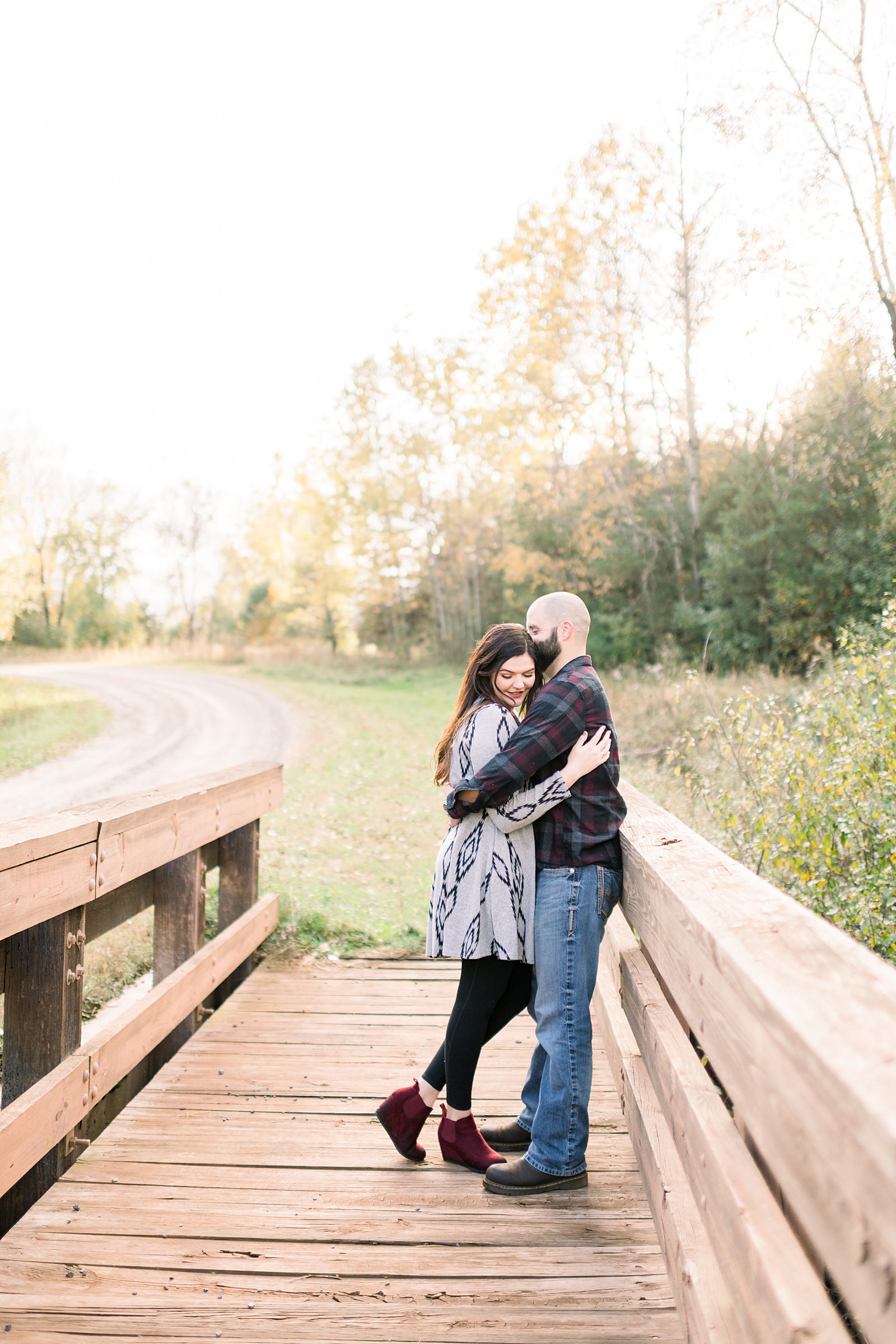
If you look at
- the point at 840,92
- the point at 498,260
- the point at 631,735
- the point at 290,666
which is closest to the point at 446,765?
the point at 631,735

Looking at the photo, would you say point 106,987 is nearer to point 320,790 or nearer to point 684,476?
point 320,790

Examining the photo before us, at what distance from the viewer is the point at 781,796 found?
17.8ft

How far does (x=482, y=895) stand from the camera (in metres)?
2.85

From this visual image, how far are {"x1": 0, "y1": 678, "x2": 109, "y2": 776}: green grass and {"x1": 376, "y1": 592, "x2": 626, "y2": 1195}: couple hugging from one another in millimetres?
9376

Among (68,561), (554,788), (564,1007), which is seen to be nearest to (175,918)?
(564,1007)

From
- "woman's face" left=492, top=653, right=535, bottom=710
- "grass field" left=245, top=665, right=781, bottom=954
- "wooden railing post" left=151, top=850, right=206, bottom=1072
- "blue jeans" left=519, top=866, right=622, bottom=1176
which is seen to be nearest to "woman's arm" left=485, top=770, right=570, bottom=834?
"blue jeans" left=519, top=866, right=622, bottom=1176

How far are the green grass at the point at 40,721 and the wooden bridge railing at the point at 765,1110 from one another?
10.3 metres

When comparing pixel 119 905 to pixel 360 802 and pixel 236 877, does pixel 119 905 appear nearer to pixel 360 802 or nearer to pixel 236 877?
pixel 236 877

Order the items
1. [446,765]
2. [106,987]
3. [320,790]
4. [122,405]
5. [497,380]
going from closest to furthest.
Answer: [446,765] → [106,987] → [320,790] → [497,380] → [122,405]

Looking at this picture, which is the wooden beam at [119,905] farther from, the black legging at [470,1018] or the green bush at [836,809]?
the green bush at [836,809]

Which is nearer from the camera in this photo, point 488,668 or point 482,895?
point 482,895

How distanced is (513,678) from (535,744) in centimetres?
35

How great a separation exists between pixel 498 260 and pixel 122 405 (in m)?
13.2

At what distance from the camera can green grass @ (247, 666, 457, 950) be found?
19.1 ft
